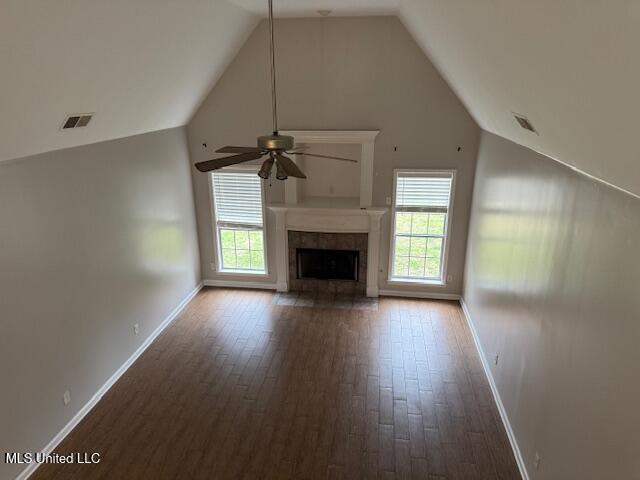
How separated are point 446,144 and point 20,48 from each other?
531cm

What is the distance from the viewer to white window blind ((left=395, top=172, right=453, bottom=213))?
662 cm

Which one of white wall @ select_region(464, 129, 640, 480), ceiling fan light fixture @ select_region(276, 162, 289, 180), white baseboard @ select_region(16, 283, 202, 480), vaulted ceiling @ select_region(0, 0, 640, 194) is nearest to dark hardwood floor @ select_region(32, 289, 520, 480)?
white baseboard @ select_region(16, 283, 202, 480)

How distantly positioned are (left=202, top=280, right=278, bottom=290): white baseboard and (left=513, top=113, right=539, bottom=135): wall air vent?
16.3 feet

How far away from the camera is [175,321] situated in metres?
6.49

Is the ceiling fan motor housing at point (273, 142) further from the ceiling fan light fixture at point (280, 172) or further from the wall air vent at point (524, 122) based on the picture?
the wall air vent at point (524, 122)

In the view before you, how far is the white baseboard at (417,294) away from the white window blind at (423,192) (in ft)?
4.68

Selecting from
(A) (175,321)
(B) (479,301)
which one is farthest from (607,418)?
(A) (175,321)

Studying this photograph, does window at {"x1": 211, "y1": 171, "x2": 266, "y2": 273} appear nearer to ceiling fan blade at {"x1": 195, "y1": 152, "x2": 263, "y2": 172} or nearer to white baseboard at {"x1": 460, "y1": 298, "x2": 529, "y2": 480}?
white baseboard at {"x1": 460, "y1": 298, "x2": 529, "y2": 480}

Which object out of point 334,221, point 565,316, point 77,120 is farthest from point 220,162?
point 334,221

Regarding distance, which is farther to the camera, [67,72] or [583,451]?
[67,72]

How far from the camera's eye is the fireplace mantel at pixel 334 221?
269 inches

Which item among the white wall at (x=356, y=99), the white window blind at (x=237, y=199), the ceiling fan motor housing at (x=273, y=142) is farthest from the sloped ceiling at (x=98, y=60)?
the white window blind at (x=237, y=199)

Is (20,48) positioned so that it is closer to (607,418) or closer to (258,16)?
(258,16)

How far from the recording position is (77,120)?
381 centimetres
